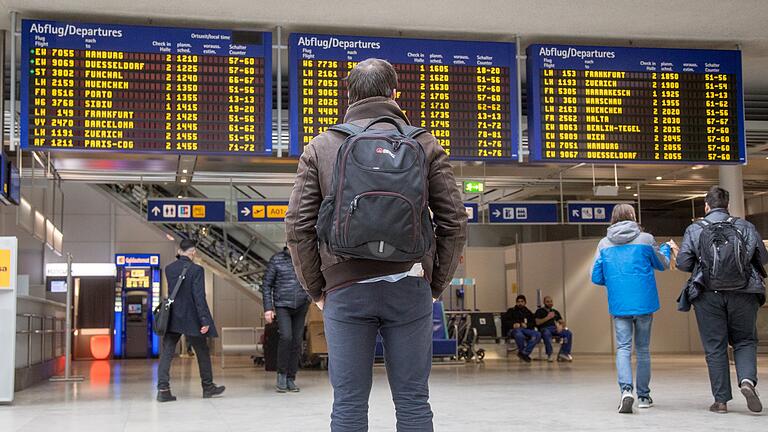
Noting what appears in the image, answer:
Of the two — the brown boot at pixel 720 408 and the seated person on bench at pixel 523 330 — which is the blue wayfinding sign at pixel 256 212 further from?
the brown boot at pixel 720 408

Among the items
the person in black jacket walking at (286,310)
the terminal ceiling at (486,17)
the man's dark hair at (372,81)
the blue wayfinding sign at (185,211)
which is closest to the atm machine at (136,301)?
the blue wayfinding sign at (185,211)

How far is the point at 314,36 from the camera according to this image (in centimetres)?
838

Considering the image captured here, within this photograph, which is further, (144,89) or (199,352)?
(144,89)

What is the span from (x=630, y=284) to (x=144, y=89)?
453 cm

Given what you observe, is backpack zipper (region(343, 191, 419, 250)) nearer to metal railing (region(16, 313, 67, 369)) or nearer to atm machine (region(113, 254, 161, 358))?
metal railing (region(16, 313, 67, 369))

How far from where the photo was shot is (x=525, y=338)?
15578 millimetres

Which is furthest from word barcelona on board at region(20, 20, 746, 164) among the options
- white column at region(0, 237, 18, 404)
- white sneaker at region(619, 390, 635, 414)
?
white sneaker at region(619, 390, 635, 414)

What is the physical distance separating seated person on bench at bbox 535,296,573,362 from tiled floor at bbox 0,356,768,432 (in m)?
4.69

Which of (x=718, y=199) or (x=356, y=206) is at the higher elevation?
(x=718, y=199)

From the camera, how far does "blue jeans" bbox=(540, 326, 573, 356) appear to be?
599 inches

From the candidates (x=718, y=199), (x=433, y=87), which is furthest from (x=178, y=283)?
(x=718, y=199)

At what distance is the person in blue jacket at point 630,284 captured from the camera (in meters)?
6.10

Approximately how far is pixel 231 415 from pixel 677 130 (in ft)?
16.9

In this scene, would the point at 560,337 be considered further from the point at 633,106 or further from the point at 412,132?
the point at 412,132
